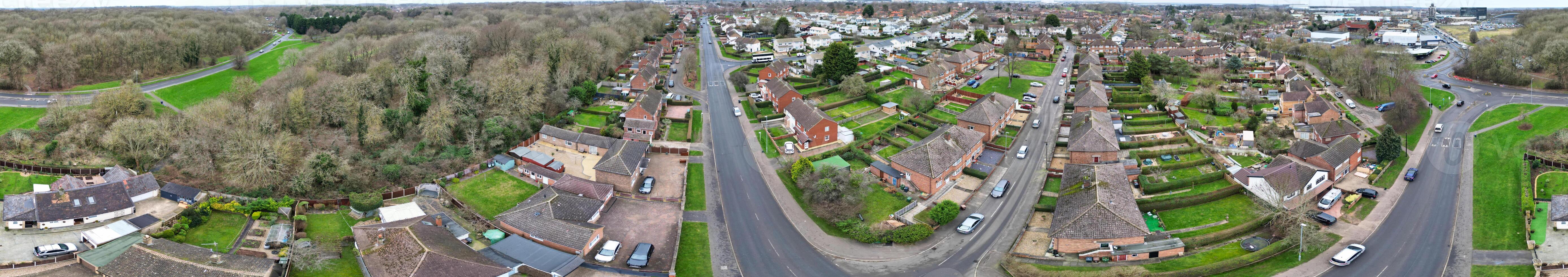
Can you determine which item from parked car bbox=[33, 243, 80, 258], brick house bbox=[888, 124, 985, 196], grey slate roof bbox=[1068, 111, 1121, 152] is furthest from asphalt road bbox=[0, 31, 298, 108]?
grey slate roof bbox=[1068, 111, 1121, 152]

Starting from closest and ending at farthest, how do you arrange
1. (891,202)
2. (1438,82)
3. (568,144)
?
(891,202) < (568,144) < (1438,82)

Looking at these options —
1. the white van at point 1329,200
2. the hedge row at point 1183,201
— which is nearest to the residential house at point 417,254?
the hedge row at point 1183,201

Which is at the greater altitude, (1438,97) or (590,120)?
(1438,97)

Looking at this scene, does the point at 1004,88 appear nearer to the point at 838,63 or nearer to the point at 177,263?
the point at 838,63

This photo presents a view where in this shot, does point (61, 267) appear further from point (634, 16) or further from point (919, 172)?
point (634, 16)

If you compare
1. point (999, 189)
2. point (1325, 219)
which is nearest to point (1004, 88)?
point (999, 189)

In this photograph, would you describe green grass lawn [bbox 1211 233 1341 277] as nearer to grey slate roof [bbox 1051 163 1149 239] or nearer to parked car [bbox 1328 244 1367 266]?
parked car [bbox 1328 244 1367 266]

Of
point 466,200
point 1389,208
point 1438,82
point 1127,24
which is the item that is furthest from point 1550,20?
point 466,200
